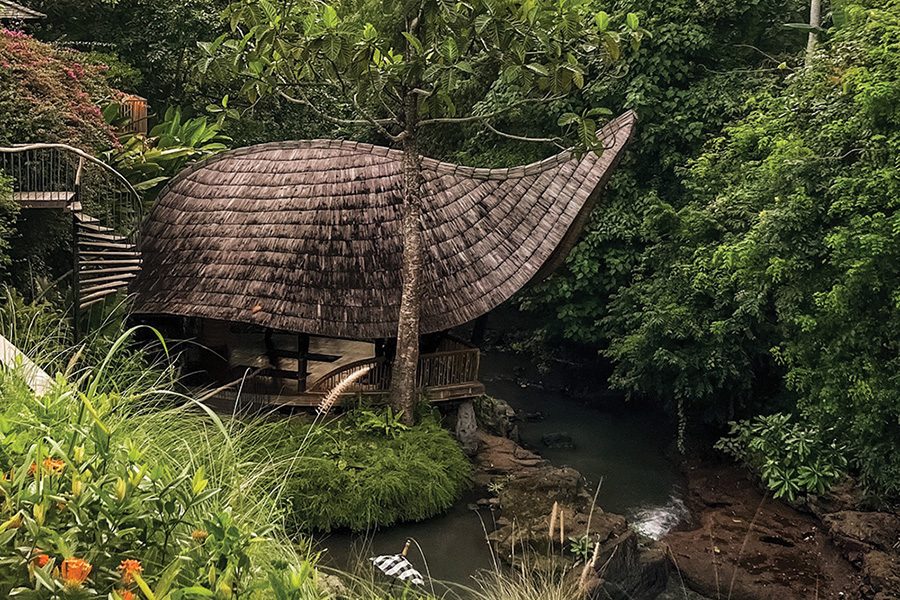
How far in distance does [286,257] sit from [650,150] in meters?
5.60

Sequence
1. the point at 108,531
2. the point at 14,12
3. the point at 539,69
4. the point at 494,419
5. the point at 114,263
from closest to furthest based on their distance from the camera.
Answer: the point at 108,531 < the point at 539,69 < the point at 114,263 < the point at 14,12 < the point at 494,419

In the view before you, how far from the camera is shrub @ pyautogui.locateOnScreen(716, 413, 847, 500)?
367 inches

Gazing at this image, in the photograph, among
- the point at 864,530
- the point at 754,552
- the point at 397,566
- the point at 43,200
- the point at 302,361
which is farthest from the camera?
the point at 302,361

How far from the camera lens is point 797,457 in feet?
31.3

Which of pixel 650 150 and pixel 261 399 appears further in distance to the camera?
pixel 650 150

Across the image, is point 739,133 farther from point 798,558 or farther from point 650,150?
point 798,558

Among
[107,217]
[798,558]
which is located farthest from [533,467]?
[107,217]

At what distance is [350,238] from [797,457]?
537cm

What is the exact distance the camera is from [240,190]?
10.4 metres

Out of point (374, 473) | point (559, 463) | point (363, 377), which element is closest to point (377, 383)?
point (363, 377)

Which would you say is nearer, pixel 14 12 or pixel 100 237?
pixel 100 237

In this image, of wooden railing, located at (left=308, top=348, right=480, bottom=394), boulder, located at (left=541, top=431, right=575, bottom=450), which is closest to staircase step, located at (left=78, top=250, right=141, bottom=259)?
wooden railing, located at (left=308, top=348, right=480, bottom=394)

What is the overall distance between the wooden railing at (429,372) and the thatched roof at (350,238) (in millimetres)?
565

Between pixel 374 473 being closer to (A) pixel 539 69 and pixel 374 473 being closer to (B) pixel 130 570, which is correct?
(A) pixel 539 69
